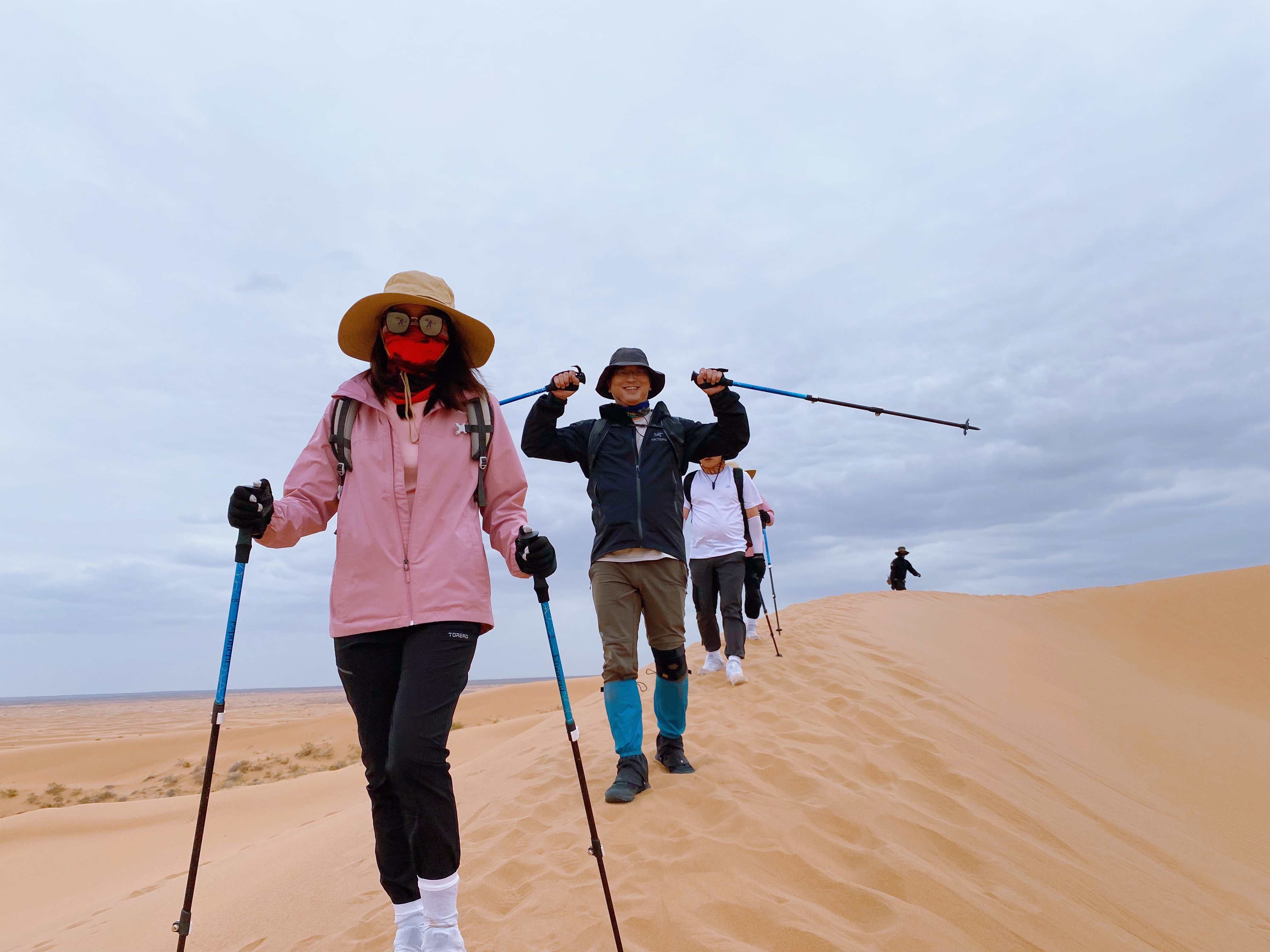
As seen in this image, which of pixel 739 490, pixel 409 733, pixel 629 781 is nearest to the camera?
pixel 409 733

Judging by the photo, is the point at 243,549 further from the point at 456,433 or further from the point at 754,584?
Result: the point at 754,584

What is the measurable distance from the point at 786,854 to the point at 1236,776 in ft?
20.8

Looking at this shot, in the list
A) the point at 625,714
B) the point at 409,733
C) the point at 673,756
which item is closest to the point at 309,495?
the point at 409,733

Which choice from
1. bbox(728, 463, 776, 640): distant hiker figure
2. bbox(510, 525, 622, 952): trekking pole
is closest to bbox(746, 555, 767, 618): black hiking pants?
bbox(728, 463, 776, 640): distant hiker figure

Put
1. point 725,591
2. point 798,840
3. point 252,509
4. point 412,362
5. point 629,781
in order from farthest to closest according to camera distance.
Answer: point 725,591, point 629,781, point 798,840, point 412,362, point 252,509

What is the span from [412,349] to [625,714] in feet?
8.09

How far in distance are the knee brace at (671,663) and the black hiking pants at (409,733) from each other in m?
1.97

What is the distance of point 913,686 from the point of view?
268 inches

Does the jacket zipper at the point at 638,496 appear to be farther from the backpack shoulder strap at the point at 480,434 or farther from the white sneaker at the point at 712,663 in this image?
the white sneaker at the point at 712,663

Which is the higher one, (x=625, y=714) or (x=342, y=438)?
(x=342, y=438)

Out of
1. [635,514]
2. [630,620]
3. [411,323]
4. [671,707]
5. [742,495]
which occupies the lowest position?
Answer: [671,707]

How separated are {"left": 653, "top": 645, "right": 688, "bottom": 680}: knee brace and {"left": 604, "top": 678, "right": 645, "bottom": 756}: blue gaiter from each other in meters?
0.26

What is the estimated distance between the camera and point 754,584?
9.46 m

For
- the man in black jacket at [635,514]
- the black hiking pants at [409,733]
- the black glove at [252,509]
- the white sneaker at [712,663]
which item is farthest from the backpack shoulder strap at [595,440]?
the white sneaker at [712,663]
